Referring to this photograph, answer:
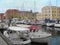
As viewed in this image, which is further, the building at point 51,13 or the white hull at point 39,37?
the building at point 51,13

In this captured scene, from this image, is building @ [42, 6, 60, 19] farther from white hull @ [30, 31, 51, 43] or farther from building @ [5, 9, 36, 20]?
white hull @ [30, 31, 51, 43]

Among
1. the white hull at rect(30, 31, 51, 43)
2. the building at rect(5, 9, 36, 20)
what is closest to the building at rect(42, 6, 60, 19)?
the building at rect(5, 9, 36, 20)

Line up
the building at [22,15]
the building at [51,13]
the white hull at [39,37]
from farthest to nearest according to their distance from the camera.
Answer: the building at [51,13] < the building at [22,15] < the white hull at [39,37]

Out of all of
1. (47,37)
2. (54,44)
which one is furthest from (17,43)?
(54,44)

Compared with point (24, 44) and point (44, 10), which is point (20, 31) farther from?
point (44, 10)

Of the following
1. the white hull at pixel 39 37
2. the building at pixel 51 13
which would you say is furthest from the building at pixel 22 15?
the white hull at pixel 39 37

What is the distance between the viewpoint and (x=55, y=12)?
495ft

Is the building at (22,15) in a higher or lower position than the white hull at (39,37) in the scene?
lower

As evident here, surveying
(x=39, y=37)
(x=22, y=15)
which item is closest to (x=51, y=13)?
(x=22, y=15)

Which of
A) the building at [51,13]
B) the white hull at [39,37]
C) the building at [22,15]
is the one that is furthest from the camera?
the building at [51,13]

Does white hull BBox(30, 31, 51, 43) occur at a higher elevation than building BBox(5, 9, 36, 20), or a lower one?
higher

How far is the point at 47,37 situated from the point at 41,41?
1.13 meters

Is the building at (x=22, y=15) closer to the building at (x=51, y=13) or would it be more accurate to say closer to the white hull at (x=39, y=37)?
the building at (x=51, y=13)

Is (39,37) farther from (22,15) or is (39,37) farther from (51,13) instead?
(51,13)
